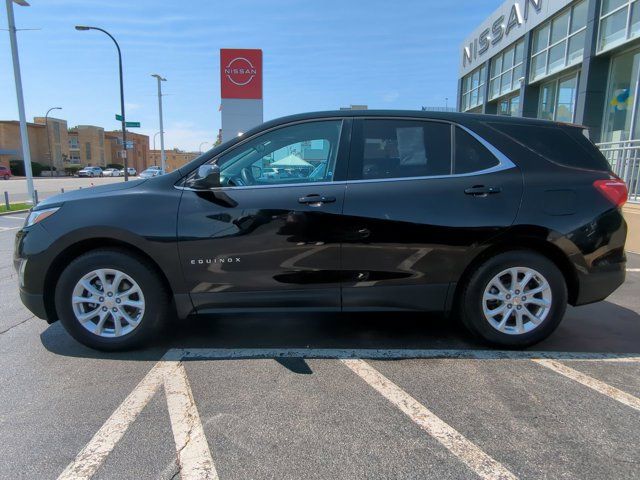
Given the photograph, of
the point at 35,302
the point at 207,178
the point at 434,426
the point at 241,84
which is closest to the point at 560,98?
the point at 241,84

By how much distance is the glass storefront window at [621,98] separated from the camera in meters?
11.4

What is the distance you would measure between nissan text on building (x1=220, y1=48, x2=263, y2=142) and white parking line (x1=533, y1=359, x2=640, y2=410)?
17.3 metres

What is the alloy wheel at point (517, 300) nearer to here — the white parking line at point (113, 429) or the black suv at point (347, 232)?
the black suv at point (347, 232)

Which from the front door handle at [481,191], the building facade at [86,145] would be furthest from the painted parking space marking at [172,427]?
the building facade at [86,145]

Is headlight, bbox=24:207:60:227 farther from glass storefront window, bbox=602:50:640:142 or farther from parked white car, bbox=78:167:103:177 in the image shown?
parked white car, bbox=78:167:103:177

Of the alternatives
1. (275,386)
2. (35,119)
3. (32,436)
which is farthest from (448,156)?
(35,119)

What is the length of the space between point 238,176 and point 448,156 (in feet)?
5.55

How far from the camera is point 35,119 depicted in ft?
289

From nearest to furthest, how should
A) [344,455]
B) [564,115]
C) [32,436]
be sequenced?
[344,455]
[32,436]
[564,115]

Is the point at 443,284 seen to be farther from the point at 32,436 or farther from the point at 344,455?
the point at 32,436

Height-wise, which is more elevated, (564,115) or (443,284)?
(564,115)

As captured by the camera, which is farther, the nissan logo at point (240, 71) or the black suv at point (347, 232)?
the nissan logo at point (240, 71)

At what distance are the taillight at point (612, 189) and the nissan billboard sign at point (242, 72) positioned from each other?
56.0 feet

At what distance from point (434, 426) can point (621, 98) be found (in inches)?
507
